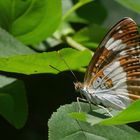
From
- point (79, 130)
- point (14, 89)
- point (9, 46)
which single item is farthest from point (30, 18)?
point (79, 130)

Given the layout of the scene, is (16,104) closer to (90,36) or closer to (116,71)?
(116,71)

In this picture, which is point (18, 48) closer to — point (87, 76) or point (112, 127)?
point (87, 76)

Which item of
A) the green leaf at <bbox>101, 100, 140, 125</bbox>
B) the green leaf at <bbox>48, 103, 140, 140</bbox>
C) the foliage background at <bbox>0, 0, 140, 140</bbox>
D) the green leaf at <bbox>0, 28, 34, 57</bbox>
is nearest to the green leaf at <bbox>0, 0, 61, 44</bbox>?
the foliage background at <bbox>0, 0, 140, 140</bbox>

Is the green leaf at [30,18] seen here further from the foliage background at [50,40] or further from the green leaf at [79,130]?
the green leaf at [79,130]

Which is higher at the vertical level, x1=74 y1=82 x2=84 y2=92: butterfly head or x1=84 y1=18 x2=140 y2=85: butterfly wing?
x1=84 y1=18 x2=140 y2=85: butterfly wing

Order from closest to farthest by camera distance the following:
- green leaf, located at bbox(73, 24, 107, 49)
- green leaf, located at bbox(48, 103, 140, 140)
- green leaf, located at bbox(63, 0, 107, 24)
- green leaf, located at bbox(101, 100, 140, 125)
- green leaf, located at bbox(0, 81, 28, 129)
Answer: green leaf, located at bbox(101, 100, 140, 125) → green leaf, located at bbox(48, 103, 140, 140) → green leaf, located at bbox(0, 81, 28, 129) → green leaf, located at bbox(73, 24, 107, 49) → green leaf, located at bbox(63, 0, 107, 24)

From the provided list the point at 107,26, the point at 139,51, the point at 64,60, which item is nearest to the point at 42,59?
the point at 64,60

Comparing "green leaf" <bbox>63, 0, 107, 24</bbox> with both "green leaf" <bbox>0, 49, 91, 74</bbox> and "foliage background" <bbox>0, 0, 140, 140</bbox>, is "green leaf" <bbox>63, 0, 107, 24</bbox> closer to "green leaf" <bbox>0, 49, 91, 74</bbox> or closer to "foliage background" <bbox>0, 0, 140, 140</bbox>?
"foliage background" <bbox>0, 0, 140, 140</bbox>
